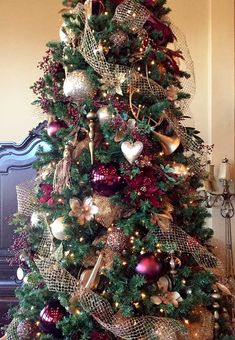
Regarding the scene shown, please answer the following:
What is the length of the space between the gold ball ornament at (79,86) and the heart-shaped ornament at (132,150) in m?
0.26

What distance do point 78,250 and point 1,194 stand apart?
4.39ft

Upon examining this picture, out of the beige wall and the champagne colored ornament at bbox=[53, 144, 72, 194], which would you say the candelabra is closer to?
the beige wall

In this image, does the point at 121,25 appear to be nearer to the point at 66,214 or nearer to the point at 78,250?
the point at 66,214

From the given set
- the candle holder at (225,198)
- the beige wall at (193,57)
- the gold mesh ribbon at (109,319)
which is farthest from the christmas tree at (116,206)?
the beige wall at (193,57)

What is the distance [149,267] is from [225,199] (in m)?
1.72

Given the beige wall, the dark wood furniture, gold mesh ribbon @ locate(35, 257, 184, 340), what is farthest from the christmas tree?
the beige wall

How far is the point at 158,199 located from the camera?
1387 millimetres

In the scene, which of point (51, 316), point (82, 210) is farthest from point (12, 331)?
point (82, 210)

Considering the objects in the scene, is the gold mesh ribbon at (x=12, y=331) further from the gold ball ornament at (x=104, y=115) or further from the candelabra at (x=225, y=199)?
the candelabra at (x=225, y=199)

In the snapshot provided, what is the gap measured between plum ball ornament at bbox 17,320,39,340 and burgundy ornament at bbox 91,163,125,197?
1.86 ft

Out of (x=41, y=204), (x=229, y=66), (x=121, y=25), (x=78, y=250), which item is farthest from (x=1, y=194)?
(x=229, y=66)

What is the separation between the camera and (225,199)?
2879 mm

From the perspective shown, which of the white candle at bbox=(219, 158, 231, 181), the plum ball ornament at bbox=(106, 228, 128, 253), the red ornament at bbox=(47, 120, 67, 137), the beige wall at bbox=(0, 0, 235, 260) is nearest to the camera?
the plum ball ornament at bbox=(106, 228, 128, 253)

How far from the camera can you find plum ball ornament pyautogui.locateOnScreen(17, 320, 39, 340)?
1408 mm
